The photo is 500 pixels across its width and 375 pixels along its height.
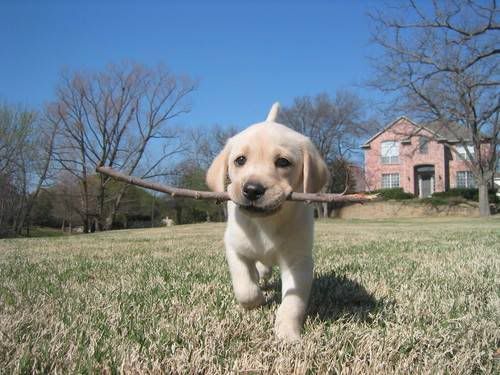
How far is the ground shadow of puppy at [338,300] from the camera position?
309cm

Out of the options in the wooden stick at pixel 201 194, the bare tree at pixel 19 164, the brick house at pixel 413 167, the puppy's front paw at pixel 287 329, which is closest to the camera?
the puppy's front paw at pixel 287 329

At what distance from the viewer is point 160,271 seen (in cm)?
498

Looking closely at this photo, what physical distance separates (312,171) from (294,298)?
0.84 m

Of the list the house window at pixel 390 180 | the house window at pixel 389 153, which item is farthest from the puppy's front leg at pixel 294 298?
the house window at pixel 390 180

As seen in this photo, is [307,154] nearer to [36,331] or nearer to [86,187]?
[36,331]

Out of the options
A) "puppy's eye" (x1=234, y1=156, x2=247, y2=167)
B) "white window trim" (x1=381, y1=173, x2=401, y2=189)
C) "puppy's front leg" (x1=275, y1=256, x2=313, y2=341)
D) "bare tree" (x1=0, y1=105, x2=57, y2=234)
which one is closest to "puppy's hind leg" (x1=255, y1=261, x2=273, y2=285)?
"puppy's front leg" (x1=275, y1=256, x2=313, y2=341)

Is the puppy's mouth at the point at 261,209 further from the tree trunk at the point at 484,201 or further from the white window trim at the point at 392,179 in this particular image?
the white window trim at the point at 392,179

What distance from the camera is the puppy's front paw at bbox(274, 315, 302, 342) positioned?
8.04ft

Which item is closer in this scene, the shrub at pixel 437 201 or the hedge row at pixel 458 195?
the shrub at pixel 437 201

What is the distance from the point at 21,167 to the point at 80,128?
8.06 m

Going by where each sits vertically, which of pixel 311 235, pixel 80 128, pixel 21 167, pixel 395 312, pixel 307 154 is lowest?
pixel 395 312

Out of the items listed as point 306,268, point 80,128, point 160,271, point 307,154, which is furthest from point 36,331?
point 80,128

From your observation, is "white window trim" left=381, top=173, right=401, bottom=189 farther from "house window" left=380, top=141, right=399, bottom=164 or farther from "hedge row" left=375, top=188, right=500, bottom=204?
"hedge row" left=375, top=188, right=500, bottom=204

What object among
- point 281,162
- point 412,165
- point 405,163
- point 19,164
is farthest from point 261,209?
point 405,163
